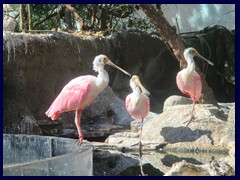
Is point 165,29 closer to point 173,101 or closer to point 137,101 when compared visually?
point 173,101

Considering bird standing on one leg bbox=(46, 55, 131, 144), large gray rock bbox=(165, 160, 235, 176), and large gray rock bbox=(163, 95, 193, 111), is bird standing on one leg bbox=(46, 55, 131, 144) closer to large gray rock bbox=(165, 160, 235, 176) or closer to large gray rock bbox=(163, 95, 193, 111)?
large gray rock bbox=(165, 160, 235, 176)

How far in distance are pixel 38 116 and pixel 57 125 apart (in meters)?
0.57

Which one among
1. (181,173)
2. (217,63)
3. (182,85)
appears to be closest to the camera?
(181,173)

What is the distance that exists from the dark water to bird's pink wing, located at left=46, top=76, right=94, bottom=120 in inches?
22.5

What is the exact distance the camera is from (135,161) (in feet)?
14.9

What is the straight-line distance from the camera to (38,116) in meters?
6.46

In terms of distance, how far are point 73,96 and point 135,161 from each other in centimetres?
86

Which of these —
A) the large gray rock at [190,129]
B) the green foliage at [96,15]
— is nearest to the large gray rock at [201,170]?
the large gray rock at [190,129]

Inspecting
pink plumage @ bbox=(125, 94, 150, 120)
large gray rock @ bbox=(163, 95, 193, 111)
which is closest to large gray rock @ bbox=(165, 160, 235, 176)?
pink plumage @ bbox=(125, 94, 150, 120)

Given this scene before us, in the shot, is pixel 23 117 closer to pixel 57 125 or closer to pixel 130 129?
pixel 57 125

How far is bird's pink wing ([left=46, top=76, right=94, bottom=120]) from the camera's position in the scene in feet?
13.9

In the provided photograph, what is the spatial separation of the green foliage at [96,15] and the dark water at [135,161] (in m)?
4.47
